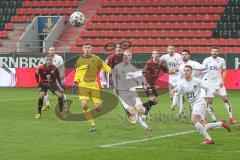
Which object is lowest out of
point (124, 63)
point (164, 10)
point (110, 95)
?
point (110, 95)

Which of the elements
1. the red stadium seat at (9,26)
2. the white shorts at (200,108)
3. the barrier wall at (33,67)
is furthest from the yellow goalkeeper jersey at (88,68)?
the red stadium seat at (9,26)

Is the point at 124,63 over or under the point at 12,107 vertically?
over

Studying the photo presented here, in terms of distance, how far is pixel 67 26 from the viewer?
148 ft

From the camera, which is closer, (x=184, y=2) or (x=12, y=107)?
(x=12, y=107)

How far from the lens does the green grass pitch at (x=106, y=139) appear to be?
12.6 meters

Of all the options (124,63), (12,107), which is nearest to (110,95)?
(12,107)

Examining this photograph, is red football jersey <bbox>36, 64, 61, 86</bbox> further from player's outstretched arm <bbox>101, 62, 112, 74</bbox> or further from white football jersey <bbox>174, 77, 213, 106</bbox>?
white football jersey <bbox>174, 77, 213, 106</bbox>

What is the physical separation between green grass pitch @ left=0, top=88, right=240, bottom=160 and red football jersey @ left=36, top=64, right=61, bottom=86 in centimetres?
116

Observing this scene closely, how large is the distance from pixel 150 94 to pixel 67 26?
2580 cm

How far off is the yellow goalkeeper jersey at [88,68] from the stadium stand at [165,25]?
22007mm

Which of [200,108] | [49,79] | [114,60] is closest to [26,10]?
[49,79]

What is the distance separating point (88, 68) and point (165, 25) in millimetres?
25019

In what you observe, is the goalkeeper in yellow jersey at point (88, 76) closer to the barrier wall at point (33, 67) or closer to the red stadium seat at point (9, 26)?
the barrier wall at point (33, 67)

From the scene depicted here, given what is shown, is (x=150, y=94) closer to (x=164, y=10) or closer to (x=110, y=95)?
(x=110, y=95)
